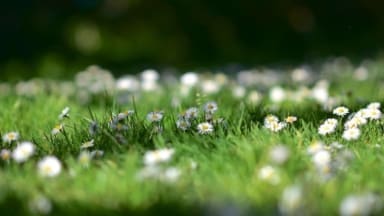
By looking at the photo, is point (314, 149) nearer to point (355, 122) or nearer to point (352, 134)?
point (352, 134)

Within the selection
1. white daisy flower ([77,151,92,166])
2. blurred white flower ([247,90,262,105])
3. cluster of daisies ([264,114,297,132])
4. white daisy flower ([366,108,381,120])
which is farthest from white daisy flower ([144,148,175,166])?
blurred white flower ([247,90,262,105])

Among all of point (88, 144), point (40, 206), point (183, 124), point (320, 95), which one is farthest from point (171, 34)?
point (40, 206)

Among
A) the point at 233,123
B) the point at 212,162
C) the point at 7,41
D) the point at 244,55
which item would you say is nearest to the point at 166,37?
the point at 244,55

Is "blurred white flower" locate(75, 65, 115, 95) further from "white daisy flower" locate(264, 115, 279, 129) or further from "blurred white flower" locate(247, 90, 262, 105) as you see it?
"white daisy flower" locate(264, 115, 279, 129)

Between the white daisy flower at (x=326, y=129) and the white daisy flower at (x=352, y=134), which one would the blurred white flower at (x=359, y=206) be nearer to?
the white daisy flower at (x=352, y=134)

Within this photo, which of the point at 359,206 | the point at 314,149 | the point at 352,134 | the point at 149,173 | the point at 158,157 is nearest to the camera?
the point at 359,206

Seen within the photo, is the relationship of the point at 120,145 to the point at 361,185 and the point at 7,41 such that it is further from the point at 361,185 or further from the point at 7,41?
the point at 7,41

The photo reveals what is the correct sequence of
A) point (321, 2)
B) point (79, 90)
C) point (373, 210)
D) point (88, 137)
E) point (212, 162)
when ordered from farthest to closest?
point (321, 2) < point (79, 90) < point (88, 137) < point (212, 162) < point (373, 210)
